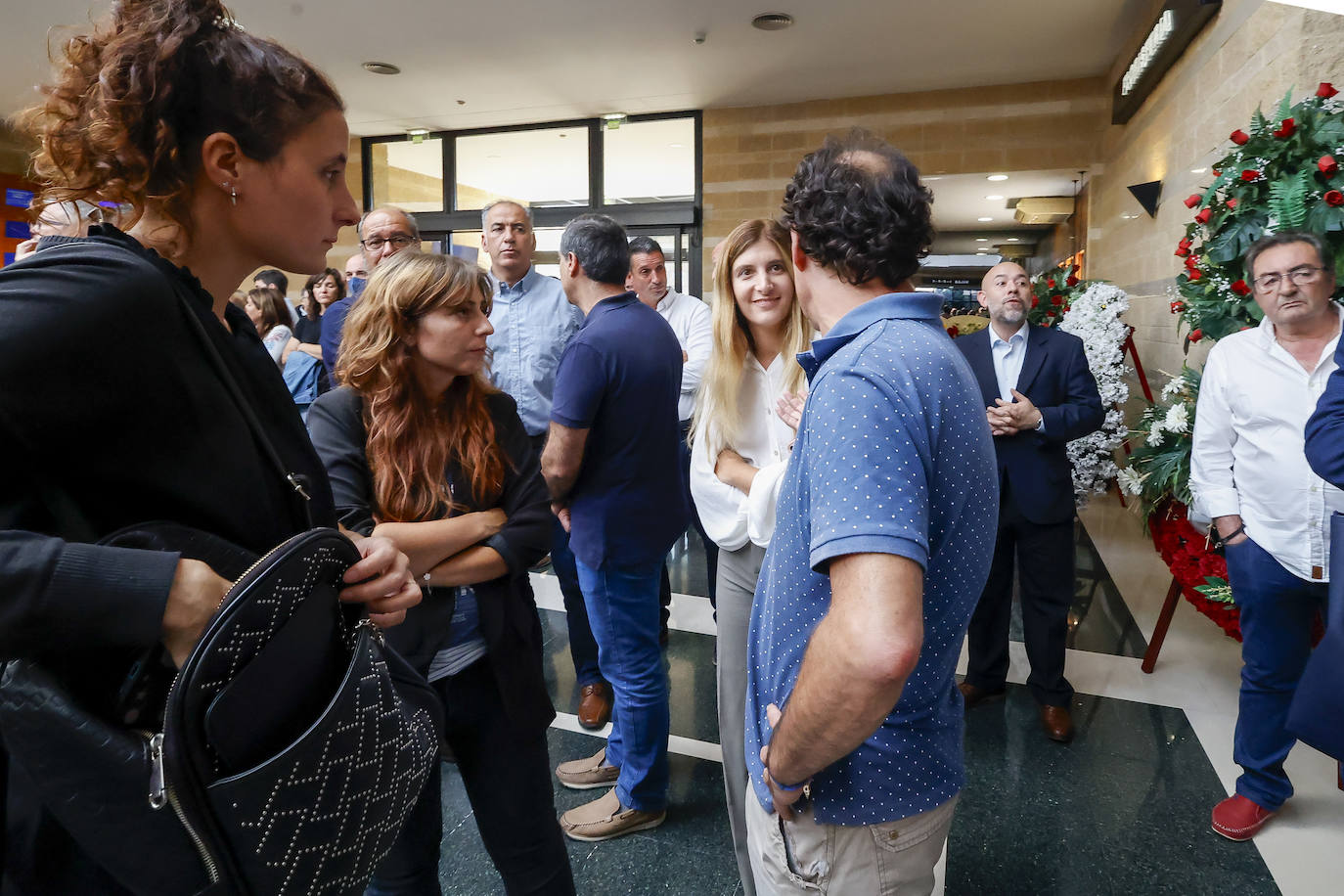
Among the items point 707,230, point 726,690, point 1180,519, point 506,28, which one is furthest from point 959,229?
point 726,690

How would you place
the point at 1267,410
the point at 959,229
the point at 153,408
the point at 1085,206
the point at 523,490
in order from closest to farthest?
1. the point at 153,408
2. the point at 523,490
3. the point at 1267,410
4. the point at 1085,206
5. the point at 959,229

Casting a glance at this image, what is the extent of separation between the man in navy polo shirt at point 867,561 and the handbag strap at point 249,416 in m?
0.59

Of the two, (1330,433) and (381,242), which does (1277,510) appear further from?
(381,242)

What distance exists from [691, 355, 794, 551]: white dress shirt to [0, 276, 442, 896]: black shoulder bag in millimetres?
1146

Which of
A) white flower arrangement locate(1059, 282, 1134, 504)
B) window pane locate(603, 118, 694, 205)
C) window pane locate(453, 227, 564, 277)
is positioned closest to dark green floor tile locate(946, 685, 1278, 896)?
white flower arrangement locate(1059, 282, 1134, 504)

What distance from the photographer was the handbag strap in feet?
2.48

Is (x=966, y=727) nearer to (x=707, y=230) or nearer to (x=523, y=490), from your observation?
(x=523, y=490)

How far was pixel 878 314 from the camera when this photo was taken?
107 centimetres

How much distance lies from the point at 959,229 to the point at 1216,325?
10829 mm

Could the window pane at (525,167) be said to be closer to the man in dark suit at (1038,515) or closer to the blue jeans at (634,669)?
the man in dark suit at (1038,515)

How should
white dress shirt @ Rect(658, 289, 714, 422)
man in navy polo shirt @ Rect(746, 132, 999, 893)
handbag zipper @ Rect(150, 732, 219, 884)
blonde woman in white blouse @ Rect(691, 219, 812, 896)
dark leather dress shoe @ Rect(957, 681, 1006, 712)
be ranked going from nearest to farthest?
1. handbag zipper @ Rect(150, 732, 219, 884)
2. man in navy polo shirt @ Rect(746, 132, 999, 893)
3. blonde woman in white blouse @ Rect(691, 219, 812, 896)
4. dark leather dress shoe @ Rect(957, 681, 1006, 712)
5. white dress shirt @ Rect(658, 289, 714, 422)

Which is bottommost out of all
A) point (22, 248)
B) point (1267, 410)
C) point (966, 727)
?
point (966, 727)

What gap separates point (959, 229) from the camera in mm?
12891

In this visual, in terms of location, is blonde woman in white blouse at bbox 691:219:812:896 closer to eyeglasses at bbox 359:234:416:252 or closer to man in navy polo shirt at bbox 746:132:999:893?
man in navy polo shirt at bbox 746:132:999:893
